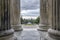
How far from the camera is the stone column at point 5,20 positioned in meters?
6.68

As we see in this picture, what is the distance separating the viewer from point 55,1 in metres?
7.09

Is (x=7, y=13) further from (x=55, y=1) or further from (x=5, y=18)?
(x=55, y=1)

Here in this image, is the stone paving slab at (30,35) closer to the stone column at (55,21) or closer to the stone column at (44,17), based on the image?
the stone column at (55,21)

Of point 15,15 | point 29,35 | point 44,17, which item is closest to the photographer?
point 29,35

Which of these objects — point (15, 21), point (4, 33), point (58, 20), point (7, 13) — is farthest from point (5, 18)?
point (15, 21)

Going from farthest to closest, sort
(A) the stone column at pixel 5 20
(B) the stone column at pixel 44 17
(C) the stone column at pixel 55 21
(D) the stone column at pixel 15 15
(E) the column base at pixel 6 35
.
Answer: (B) the stone column at pixel 44 17, (D) the stone column at pixel 15 15, (C) the stone column at pixel 55 21, (A) the stone column at pixel 5 20, (E) the column base at pixel 6 35

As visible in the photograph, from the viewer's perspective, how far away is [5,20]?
273 inches

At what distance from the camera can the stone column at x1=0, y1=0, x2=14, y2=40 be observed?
6.68m

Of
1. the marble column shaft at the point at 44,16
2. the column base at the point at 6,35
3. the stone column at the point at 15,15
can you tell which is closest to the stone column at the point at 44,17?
the marble column shaft at the point at 44,16

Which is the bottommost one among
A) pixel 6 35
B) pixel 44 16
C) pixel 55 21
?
pixel 6 35

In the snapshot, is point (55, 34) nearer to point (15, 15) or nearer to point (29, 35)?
point (29, 35)

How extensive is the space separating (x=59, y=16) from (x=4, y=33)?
2.86m

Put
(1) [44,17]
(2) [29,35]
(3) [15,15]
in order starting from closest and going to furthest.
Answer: (2) [29,35] → (3) [15,15] → (1) [44,17]

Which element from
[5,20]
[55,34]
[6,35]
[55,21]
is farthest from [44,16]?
[6,35]
